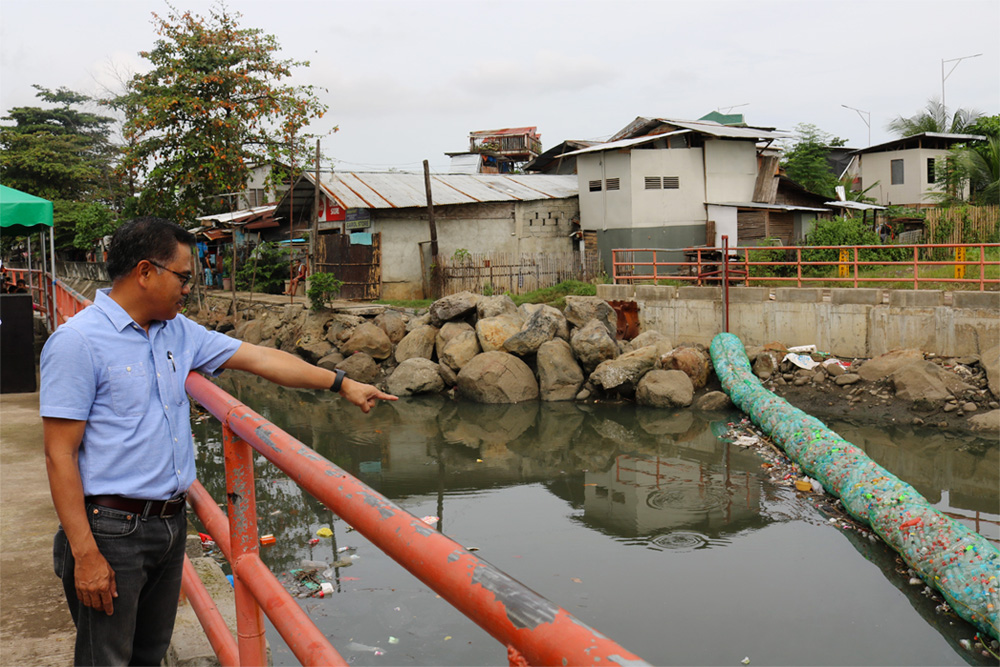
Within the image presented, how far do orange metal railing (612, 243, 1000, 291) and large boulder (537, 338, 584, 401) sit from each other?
2.74m

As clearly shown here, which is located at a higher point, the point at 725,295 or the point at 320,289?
the point at 320,289

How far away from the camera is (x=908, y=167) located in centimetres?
2783

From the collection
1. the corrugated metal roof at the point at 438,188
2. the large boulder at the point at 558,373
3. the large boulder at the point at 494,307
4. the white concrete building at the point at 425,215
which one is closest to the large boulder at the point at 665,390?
the large boulder at the point at 558,373

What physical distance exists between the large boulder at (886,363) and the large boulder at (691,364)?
262 cm

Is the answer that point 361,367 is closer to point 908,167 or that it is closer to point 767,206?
point 767,206

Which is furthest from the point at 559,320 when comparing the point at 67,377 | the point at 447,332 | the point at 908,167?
the point at 908,167

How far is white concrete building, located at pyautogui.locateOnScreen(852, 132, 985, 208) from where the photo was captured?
89.5ft

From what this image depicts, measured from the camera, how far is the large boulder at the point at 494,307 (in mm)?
16656

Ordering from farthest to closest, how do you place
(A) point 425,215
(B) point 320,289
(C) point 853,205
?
(C) point 853,205, (A) point 425,215, (B) point 320,289

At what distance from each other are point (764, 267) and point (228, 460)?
1759 centimetres

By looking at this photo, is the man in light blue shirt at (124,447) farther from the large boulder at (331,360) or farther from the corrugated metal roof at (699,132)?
the corrugated metal roof at (699,132)

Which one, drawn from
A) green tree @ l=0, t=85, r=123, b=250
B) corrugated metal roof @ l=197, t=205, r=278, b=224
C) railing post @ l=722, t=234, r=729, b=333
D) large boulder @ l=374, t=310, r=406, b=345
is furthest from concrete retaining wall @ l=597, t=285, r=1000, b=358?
green tree @ l=0, t=85, r=123, b=250

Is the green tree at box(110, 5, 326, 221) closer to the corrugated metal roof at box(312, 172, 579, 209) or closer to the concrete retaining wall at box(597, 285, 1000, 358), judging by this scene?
the corrugated metal roof at box(312, 172, 579, 209)

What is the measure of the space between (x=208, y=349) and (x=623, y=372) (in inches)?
475
